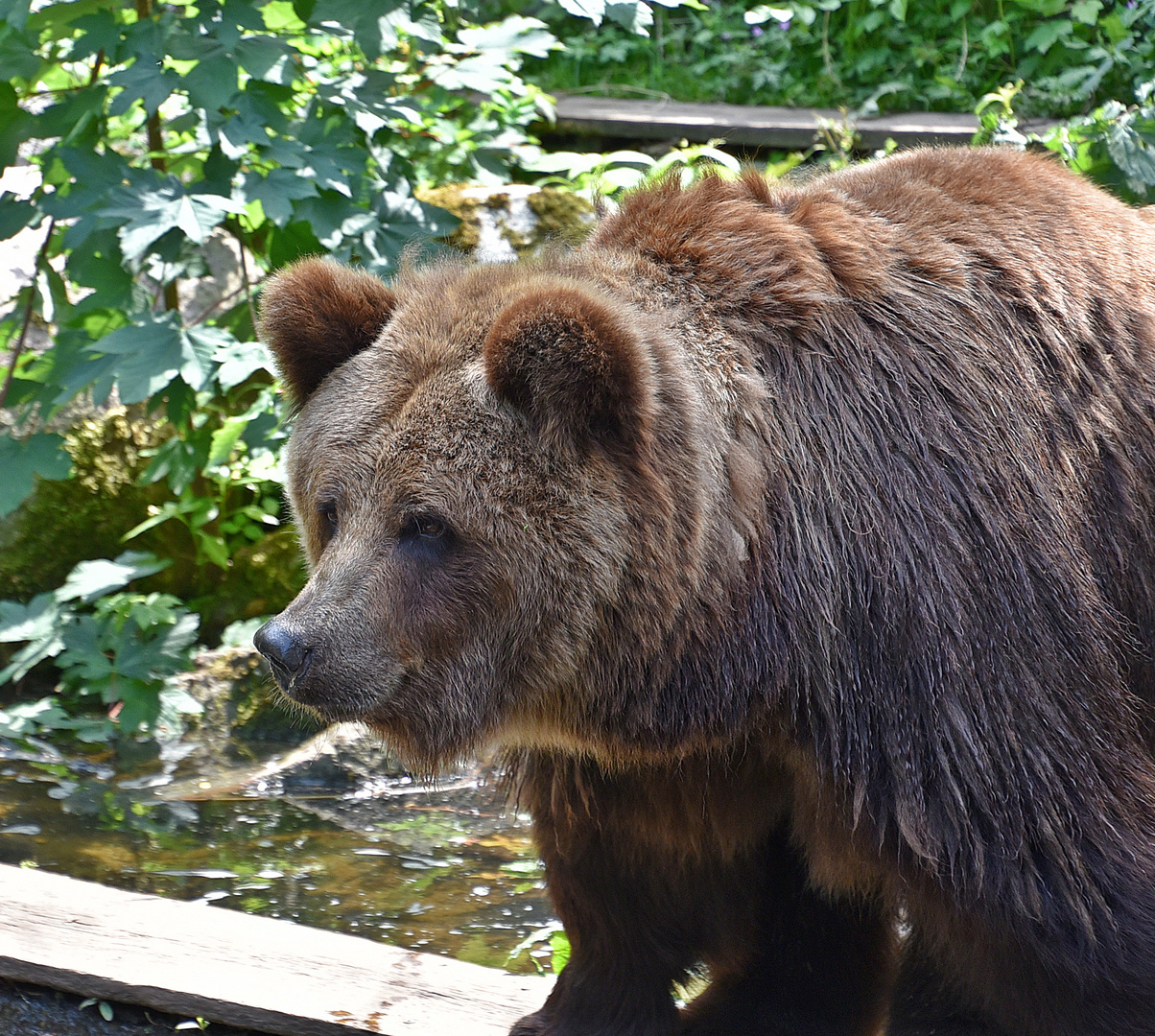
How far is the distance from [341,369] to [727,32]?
24.8 feet

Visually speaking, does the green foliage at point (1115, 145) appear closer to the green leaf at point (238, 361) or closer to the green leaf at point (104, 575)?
the green leaf at point (238, 361)

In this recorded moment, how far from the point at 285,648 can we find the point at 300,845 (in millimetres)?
2375

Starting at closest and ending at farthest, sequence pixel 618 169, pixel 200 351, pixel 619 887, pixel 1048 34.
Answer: pixel 619 887
pixel 200 351
pixel 618 169
pixel 1048 34

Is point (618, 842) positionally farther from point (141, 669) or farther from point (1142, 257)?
point (141, 669)

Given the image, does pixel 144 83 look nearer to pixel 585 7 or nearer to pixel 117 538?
pixel 585 7

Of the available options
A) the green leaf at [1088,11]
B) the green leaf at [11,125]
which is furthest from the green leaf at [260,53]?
the green leaf at [1088,11]

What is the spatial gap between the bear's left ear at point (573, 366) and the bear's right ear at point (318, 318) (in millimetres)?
442

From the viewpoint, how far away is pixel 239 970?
3.21 m

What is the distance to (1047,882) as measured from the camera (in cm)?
250

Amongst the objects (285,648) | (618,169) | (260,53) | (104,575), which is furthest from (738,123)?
(285,648)

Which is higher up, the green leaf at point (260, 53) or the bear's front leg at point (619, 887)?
the green leaf at point (260, 53)

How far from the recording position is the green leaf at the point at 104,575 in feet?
16.3

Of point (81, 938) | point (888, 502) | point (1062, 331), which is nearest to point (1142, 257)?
point (1062, 331)

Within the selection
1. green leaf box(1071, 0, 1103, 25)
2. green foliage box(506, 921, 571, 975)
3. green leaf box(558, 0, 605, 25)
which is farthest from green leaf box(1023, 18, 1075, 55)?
green foliage box(506, 921, 571, 975)
